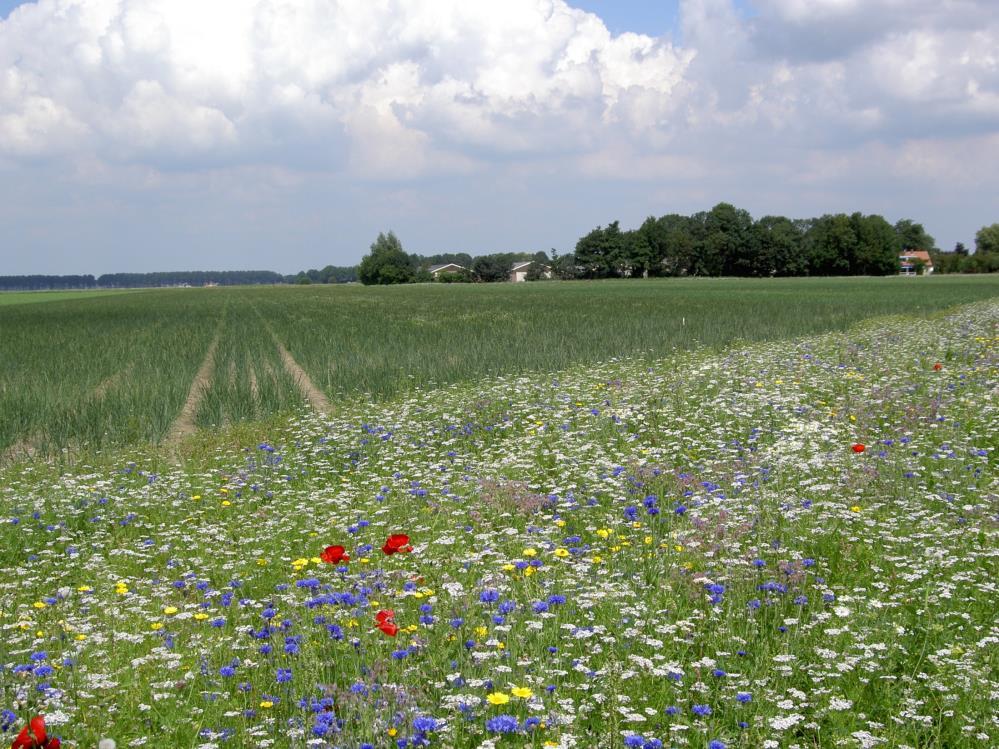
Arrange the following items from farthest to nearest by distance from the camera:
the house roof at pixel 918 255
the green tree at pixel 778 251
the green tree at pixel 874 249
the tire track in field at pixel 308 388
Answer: the house roof at pixel 918 255 < the green tree at pixel 778 251 < the green tree at pixel 874 249 < the tire track in field at pixel 308 388

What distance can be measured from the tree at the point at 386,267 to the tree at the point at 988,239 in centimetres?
11005

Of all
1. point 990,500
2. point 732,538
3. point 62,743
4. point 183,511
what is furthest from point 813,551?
point 183,511

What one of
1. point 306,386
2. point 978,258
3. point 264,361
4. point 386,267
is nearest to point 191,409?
point 306,386

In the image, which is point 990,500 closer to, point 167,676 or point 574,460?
point 574,460

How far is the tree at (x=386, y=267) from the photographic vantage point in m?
158

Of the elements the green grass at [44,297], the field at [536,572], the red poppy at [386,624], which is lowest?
the field at [536,572]

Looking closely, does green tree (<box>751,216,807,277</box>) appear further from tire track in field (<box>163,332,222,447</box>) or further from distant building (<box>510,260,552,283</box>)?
tire track in field (<box>163,332,222,447</box>)

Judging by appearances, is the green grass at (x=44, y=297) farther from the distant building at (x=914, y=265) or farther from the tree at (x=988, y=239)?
the tree at (x=988, y=239)

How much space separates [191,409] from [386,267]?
14576 centimetres

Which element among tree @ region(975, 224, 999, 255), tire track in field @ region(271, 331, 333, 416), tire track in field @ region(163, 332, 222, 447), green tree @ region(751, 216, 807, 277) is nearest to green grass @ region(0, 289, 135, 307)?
tire track in field @ region(163, 332, 222, 447)

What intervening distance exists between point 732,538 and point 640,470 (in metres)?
1.91

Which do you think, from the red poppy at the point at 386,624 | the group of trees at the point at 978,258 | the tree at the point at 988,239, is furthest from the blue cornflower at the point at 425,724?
the tree at the point at 988,239

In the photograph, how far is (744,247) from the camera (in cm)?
12206

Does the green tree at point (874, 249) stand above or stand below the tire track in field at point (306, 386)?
above
